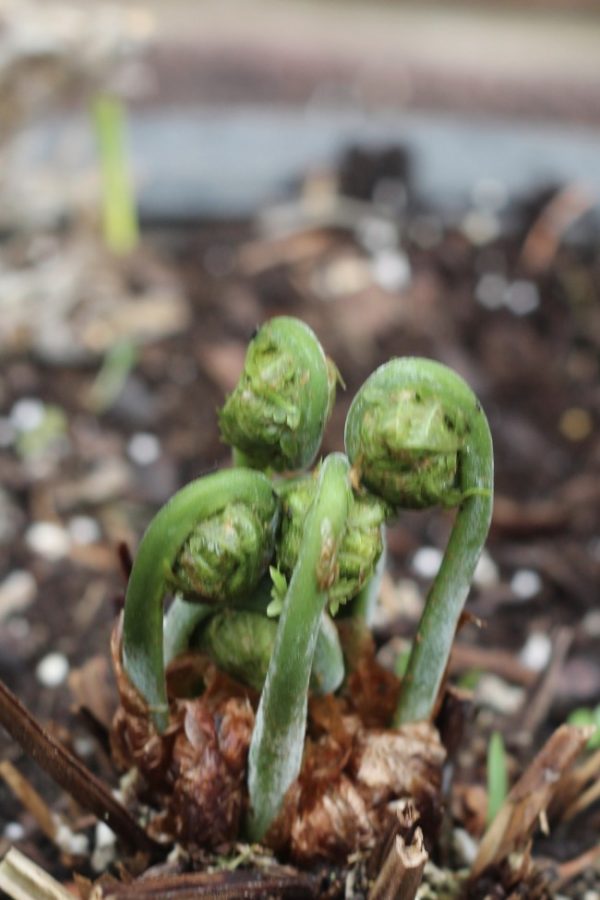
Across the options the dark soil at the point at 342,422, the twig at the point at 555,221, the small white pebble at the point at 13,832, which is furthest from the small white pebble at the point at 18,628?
the twig at the point at 555,221

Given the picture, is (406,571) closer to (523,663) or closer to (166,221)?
(523,663)

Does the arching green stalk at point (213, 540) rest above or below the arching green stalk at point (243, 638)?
above

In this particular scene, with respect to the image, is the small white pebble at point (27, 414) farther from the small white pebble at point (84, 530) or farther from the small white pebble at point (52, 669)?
the small white pebble at point (52, 669)

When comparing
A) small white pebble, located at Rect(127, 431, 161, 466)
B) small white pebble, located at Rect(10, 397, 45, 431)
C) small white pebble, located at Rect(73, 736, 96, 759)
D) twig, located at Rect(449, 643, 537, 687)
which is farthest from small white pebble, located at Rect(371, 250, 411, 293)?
small white pebble, located at Rect(73, 736, 96, 759)

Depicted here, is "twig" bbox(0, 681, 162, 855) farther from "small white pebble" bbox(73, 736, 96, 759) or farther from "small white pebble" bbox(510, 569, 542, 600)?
"small white pebble" bbox(510, 569, 542, 600)

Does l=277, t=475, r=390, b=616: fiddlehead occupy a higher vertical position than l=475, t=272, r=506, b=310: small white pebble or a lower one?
higher

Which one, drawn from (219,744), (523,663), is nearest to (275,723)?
(219,744)
